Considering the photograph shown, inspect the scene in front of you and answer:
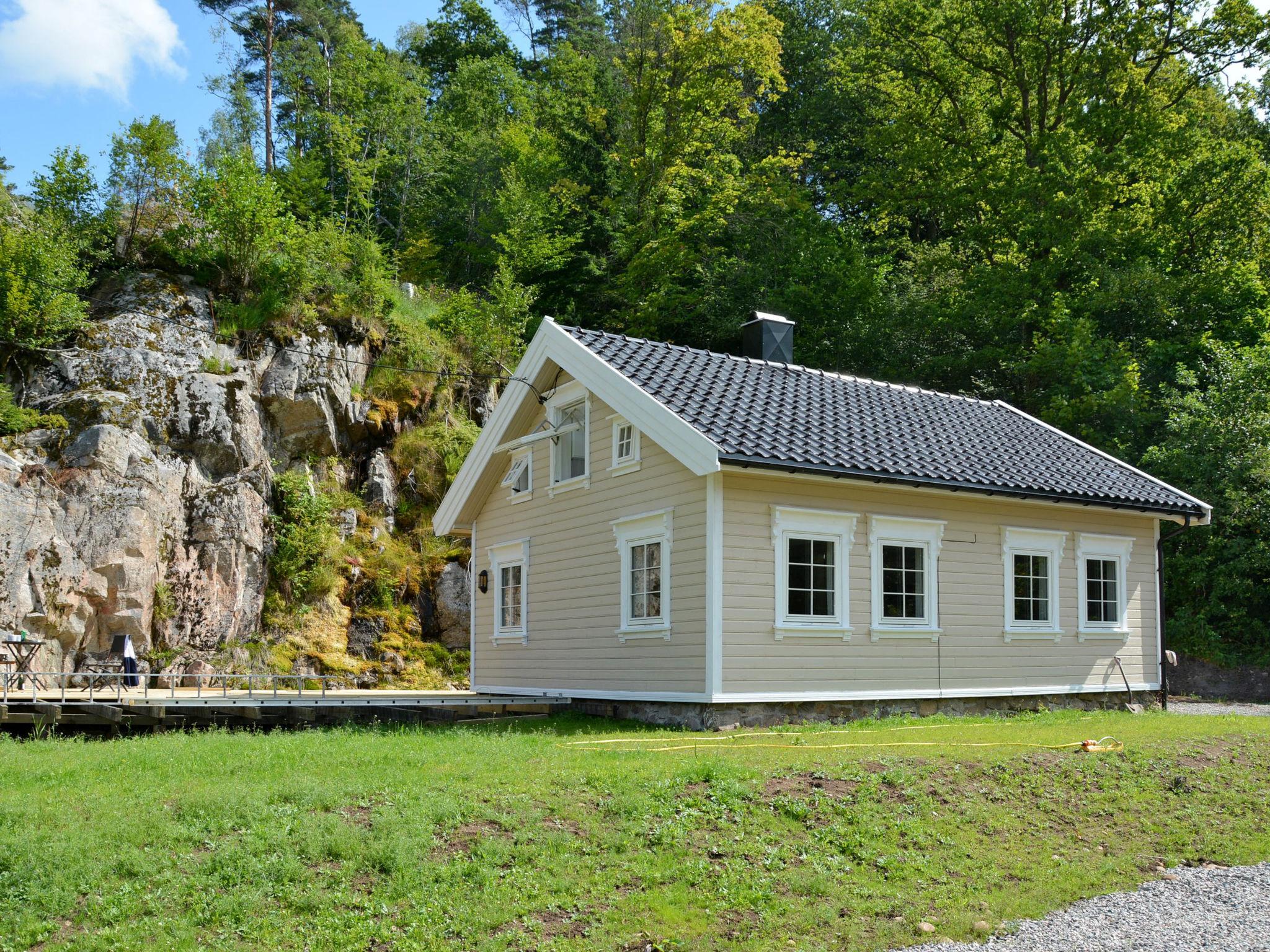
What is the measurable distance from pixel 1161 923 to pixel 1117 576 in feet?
40.2

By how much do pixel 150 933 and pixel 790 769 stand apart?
5.80 m

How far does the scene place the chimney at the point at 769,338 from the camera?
67.9 feet

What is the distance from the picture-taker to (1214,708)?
67.0ft

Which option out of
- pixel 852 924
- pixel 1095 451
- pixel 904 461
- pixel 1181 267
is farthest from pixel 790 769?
pixel 1181 267

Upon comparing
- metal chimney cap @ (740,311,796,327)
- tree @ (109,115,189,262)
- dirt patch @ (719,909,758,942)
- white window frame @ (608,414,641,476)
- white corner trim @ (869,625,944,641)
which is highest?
tree @ (109,115,189,262)

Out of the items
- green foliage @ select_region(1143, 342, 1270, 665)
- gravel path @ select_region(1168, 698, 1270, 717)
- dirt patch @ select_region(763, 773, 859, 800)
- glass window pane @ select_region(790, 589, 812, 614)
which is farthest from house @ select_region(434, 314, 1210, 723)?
green foliage @ select_region(1143, 342, 1270, 665)

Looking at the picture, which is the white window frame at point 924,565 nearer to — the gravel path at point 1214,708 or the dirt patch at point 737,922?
the gravel path at point 1214,708

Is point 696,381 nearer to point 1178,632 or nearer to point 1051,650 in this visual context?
point 1051,650

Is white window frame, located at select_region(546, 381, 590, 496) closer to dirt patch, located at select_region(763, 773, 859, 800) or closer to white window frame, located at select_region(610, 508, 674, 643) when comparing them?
white window frame, located at select_region(610, 508, 674, 643)

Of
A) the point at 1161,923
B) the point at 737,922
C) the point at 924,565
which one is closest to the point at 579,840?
the point at 737,922

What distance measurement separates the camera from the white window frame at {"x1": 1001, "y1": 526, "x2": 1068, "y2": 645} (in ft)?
58.1

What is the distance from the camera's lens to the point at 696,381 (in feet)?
57.9

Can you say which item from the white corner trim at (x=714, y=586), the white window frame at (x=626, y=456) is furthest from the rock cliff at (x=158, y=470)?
the white corner trim at (x=714, y=586)

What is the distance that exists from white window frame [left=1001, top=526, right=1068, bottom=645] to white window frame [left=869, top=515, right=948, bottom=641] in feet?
4.98
